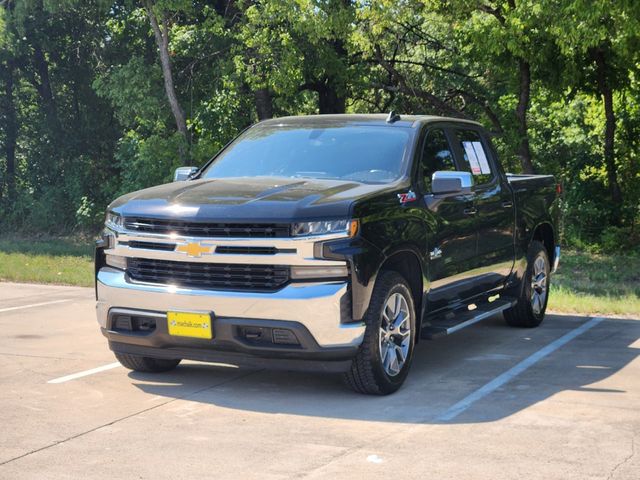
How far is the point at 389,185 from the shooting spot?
25.1 feet

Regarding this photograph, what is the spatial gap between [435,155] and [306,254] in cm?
216

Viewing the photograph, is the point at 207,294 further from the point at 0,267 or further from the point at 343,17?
the point at 343,17

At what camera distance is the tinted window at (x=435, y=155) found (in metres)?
8.27

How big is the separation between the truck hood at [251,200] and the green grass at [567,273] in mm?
5217

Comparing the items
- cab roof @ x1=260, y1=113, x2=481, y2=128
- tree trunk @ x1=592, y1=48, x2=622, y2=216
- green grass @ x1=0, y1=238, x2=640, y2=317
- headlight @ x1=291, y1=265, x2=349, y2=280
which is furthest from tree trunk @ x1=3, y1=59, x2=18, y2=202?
headlight @ x1=291, y1=265, x2=349, y2=280

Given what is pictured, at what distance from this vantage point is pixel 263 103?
2164cm

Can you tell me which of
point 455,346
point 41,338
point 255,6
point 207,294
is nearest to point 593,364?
point 455,346

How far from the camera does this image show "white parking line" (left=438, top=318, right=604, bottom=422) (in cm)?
687

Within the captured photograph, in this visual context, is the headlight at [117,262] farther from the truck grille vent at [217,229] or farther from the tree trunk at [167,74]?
the tree trunk at [167,74]

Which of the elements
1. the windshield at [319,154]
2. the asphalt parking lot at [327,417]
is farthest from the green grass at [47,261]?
the windshield at [319,154]

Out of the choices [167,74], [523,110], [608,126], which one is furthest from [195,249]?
[608,126]

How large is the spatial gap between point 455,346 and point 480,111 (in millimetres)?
14378

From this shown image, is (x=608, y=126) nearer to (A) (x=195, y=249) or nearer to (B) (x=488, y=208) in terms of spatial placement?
(B) (x=488, y=208)

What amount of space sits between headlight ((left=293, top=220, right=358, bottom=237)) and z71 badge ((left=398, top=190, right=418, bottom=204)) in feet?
2.67
